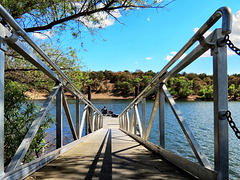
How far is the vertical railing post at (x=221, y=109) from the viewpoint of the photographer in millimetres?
1157

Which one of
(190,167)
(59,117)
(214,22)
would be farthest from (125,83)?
(214,22)

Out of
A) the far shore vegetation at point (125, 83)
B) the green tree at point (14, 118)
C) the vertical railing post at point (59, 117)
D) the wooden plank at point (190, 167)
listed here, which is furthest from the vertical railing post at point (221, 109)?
the green tree at point (14, 118)

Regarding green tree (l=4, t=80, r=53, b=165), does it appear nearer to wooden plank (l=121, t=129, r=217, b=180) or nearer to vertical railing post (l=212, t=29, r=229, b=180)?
wooden plank (l=121, t=129, r=217, b=180)

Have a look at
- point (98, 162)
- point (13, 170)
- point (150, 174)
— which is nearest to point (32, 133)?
point (13, 170)

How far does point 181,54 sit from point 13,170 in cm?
173

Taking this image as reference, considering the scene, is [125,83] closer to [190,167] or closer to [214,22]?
[190,167]

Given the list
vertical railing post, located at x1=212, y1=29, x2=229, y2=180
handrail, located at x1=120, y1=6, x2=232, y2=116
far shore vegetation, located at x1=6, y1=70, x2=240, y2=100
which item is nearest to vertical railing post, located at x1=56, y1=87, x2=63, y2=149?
far shore vegetation, located at x1=6, y1=70, x2=240, y2=100

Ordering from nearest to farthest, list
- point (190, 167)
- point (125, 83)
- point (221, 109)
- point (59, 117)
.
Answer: point (221, 109) < point (190, 167) < point (59, 117) < point (125, 83)

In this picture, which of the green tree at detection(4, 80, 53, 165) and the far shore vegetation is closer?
the green tree at detection(4, 80, 53, 165)

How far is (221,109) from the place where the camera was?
1182 mm

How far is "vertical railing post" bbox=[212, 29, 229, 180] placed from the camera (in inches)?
45.6

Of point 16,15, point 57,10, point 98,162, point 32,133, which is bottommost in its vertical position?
point 98,162

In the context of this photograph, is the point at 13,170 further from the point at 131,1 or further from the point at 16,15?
the point at 131,1

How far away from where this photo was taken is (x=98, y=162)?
2053 millimetres
